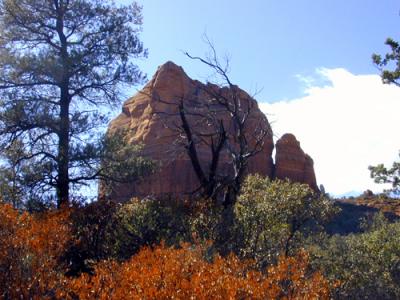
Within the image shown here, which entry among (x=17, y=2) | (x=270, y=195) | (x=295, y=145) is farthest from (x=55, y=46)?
(x=295, y=145)

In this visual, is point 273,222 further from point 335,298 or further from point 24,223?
point 24,223

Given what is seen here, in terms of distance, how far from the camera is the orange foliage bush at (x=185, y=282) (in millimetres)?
5738

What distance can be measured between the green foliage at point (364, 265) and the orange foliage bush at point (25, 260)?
297 inches

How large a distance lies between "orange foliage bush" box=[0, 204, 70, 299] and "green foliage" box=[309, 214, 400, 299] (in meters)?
7.55

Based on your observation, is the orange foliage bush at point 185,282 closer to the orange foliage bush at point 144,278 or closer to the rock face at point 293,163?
the orange foliage bush at point 144,278

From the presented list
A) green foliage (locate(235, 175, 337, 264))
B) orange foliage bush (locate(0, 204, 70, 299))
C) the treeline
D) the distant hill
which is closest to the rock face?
the distant hill

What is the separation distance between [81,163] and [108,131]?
1.71 m

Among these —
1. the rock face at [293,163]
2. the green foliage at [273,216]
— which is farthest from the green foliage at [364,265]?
the rock face at [293,163]

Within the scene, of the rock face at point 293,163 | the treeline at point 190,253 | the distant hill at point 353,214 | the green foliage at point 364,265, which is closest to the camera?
the treeline at point 190,253

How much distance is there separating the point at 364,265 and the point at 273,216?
21.3 ft

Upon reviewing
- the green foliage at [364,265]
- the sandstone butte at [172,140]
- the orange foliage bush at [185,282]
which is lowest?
the green foliage at [364,265]

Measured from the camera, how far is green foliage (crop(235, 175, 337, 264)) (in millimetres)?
11000

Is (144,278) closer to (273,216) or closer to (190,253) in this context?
(190,253)

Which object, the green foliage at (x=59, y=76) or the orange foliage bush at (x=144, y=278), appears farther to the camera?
the green foliage at (x=59, y=76)
